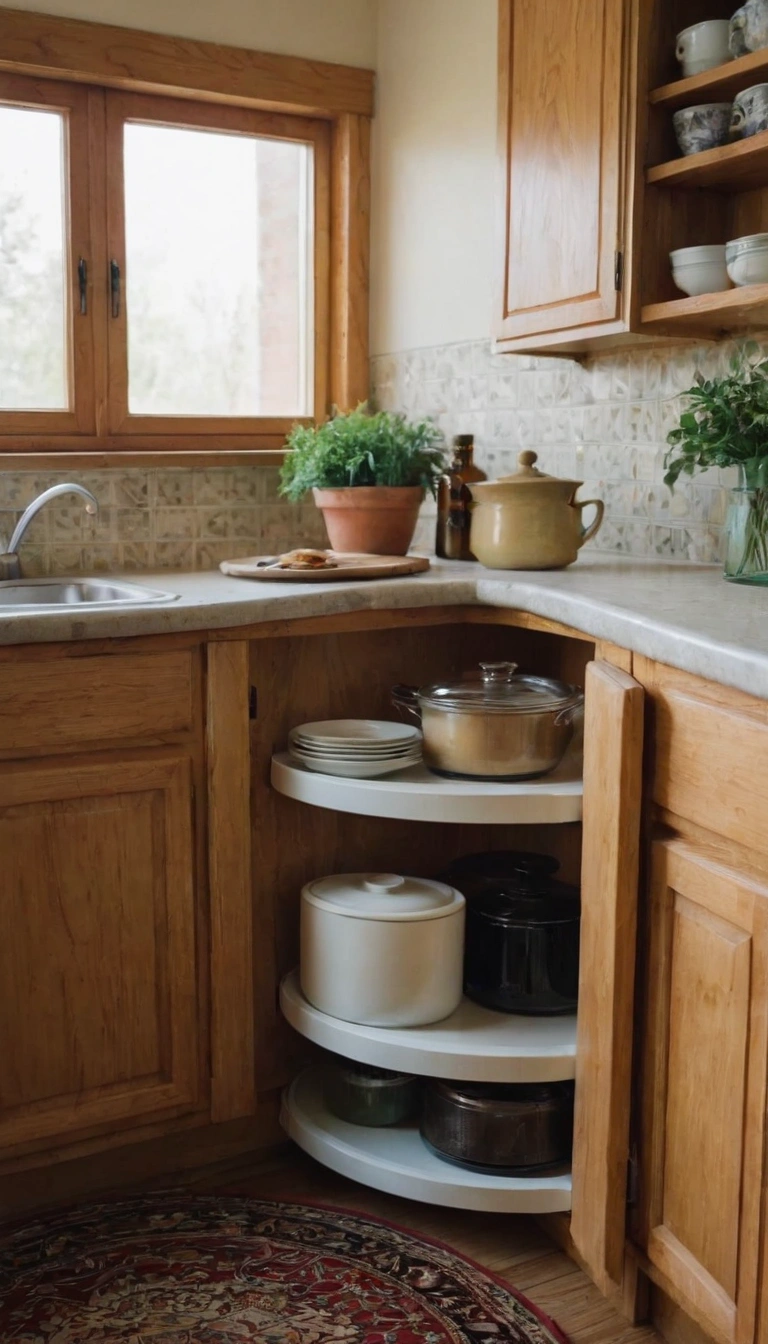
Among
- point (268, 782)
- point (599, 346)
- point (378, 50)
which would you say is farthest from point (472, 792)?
point (378, 50)

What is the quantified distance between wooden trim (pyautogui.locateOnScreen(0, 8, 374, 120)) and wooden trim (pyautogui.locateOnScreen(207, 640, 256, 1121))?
1340mm

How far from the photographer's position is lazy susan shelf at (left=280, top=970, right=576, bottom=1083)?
1855 mm

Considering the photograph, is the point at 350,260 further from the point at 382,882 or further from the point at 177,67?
the point at 382,882

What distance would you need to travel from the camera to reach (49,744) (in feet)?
6.19

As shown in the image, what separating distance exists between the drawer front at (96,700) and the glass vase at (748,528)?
0.86 meters

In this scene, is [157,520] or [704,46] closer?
[704,46]

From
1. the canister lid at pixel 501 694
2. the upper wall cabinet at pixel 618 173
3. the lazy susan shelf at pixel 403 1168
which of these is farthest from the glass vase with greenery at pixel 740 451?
the lazy susan shelf at pixel 403 1168

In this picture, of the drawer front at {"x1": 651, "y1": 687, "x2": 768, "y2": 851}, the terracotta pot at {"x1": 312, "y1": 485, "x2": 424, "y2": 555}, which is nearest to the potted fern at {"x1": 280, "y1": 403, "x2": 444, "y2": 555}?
the terracotta pot at {"x1": 312, "y1": 485, "x2": 424, "y2": 555}

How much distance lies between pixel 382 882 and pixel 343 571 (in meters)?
0.53

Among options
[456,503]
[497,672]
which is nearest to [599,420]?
[456,503]

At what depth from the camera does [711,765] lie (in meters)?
1.48

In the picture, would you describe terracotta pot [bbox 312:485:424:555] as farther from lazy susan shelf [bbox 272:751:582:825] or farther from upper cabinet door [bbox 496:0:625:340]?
lazy susan shelf [bbox 272:751:582:825]

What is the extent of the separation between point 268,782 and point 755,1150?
1.00 metres

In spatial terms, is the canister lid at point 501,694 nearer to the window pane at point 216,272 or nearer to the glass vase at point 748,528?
the glass vase at point 748,528
